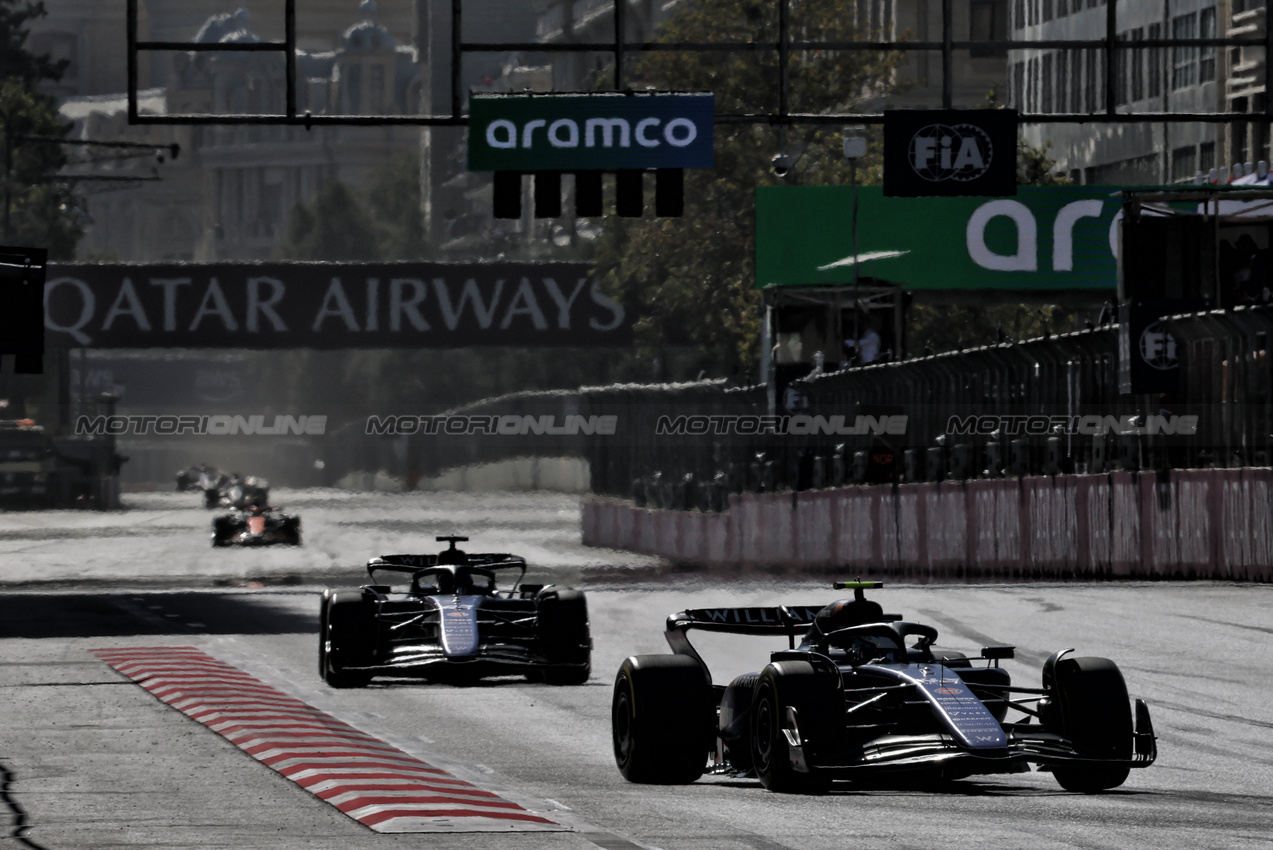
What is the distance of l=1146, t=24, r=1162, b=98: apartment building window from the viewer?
69.1m

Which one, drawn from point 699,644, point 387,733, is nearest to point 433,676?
point 387,733

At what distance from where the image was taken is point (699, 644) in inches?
977

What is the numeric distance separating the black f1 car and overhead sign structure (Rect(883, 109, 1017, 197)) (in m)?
10.6

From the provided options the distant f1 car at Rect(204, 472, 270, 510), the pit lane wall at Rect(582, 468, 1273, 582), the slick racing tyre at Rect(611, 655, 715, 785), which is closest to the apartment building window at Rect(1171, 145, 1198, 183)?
the pit lane wall at Rect(582, 468, 1273, 582)

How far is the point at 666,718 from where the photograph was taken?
12.8 meters

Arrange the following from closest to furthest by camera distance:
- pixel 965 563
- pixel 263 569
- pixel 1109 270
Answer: pixel 965 563
pixel 263 569
pixel 1109 270

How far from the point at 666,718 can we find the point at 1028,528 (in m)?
17.4

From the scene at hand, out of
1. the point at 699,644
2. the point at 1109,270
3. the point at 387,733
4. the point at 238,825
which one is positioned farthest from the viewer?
the point at 1109,270

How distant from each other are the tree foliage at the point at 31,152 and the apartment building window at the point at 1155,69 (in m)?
34.4

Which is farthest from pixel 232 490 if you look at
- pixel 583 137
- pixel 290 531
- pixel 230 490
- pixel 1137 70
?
pixel 583 137

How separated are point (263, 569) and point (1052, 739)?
37204 millimetres

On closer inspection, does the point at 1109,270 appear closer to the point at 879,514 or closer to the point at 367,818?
the point at 879,514

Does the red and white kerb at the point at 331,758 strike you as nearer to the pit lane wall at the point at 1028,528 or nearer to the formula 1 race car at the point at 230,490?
the pit lane wall at the point at 1028,528

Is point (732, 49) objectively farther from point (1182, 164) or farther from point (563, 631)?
point (1182, 164)
